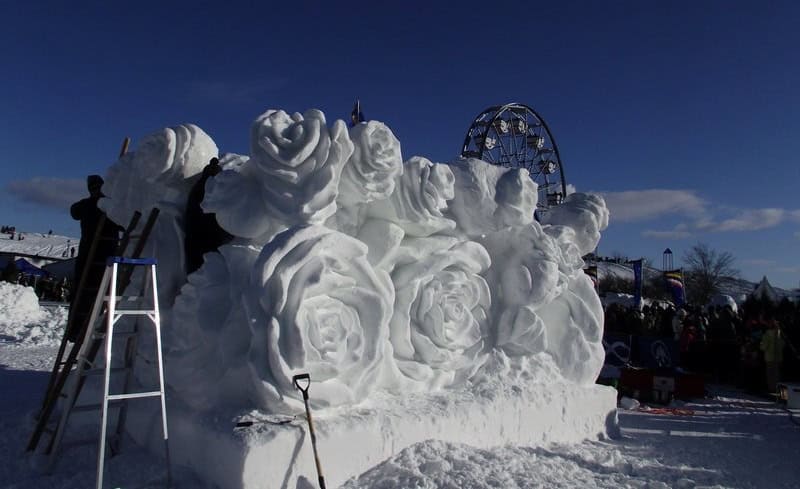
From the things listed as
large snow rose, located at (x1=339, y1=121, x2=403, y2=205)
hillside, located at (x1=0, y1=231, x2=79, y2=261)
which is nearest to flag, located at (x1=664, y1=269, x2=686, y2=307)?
large snow rose, located at (x1=339, y1=121, x2=403, y2=205)

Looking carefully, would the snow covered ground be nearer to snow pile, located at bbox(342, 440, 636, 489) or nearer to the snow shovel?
snow pile, located at bbox(342, 440, 636, 489)

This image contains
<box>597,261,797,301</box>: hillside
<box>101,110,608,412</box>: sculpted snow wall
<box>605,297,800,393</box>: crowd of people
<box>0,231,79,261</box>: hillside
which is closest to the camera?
<box>101,110,608,412</box>: sculpted snow wall

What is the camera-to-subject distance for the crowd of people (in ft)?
33.1

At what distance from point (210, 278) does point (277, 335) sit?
770mm

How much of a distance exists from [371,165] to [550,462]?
8.08 ft

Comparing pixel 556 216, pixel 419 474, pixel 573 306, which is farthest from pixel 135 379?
pixel 556 216

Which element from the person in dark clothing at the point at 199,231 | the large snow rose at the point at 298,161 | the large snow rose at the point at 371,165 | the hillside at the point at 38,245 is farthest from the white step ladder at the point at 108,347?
the hillside at the point at 38,245

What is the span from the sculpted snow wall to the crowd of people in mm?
5777

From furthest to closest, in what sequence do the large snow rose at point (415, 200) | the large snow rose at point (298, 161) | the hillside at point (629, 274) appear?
the hillside at point (629, 274) < the large snow rose at point (415, 200) < the large snow rose at point (298, 161)

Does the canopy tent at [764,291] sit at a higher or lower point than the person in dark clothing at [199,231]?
higher

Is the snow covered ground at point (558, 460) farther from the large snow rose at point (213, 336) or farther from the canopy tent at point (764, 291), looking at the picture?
the canopy tent at point (764, 291)

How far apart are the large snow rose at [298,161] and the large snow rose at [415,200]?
69 centimetres

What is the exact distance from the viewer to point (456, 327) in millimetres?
4953

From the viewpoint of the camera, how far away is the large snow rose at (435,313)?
467 centimetres
